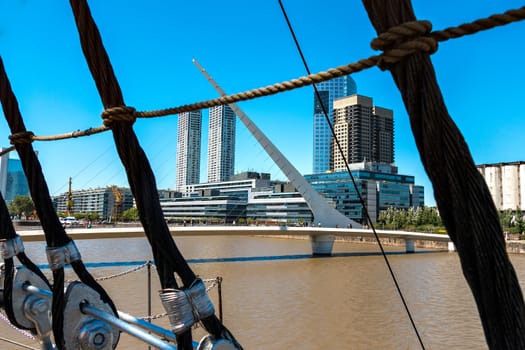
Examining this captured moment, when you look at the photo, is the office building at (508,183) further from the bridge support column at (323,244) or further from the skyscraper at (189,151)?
the skyscraper at (189,151)

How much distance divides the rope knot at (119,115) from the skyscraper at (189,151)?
248 feet

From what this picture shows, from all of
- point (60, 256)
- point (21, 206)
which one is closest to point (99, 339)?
point (60, 256)

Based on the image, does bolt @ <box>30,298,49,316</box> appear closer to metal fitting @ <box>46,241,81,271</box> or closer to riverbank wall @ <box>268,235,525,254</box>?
metal fitting @ <box>46,241,81,271</box>

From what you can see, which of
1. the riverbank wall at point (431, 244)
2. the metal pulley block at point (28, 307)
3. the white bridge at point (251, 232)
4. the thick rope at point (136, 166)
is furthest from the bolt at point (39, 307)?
the riverbank wall at point (431, 244)

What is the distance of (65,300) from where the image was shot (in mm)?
882

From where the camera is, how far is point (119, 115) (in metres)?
0.71

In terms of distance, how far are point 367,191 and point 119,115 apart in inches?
1531

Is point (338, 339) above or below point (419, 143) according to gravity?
below

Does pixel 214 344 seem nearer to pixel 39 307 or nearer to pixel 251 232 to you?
pixel 39 307

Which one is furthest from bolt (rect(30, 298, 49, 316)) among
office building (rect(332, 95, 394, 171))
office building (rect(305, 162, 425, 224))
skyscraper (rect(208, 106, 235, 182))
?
skyscraper (rect(208, 106, 235, 182))

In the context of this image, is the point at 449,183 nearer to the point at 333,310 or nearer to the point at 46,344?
the point at 46,344

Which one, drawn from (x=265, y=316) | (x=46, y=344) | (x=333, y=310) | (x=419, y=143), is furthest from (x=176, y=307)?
(x=333, y=310)

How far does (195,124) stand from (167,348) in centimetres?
7770

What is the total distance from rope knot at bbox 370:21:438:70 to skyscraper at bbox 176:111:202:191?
75848 mm
